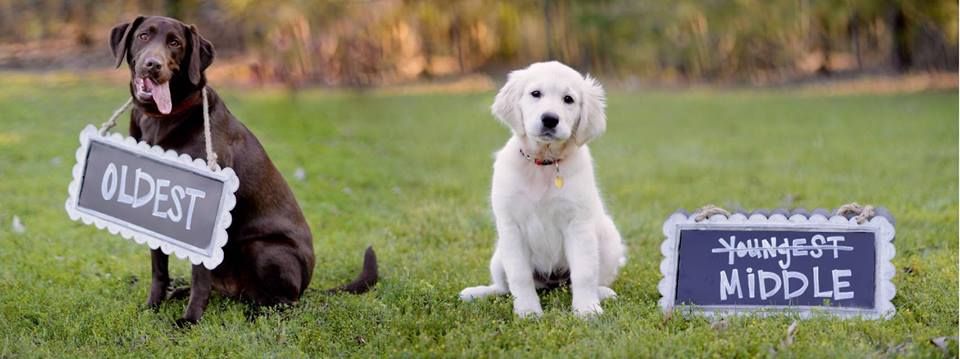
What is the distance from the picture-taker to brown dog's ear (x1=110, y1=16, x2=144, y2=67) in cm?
415

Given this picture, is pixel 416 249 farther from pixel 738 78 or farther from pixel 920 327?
pixel 738 78

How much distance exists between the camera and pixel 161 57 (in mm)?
3975

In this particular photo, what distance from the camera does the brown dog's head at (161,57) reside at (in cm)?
398

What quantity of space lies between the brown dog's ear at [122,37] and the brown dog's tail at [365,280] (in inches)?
56.3

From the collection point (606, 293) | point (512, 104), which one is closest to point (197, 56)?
point (512, 104)

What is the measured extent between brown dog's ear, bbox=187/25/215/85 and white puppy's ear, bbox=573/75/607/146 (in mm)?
1604

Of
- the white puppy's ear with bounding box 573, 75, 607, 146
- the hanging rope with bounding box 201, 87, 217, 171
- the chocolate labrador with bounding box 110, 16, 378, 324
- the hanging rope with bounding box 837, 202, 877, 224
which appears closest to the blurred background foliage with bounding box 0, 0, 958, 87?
the chocolate labrador with bounding box 110, 16, 378, 324

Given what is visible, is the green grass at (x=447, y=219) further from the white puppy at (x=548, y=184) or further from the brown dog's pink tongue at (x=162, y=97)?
the brown dog's pink tongue at (x=162, y=97)

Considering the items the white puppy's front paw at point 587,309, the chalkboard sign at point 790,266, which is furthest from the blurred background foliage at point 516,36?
the chalkboard sign at point 790,266

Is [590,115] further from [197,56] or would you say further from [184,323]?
[184,323]

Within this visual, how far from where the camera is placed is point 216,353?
3871mm

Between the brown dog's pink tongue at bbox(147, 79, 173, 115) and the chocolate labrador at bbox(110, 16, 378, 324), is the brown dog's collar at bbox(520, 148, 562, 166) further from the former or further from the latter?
the brown dog's pink tongue at bbox(147, 79, 173, 115)

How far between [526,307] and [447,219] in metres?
2.32

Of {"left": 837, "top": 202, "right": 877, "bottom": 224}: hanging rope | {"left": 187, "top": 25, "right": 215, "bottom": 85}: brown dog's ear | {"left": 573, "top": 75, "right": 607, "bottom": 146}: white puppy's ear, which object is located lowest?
{"left": 837, "top": 202, "right": 877, "bottom": 224}: hanging rope
